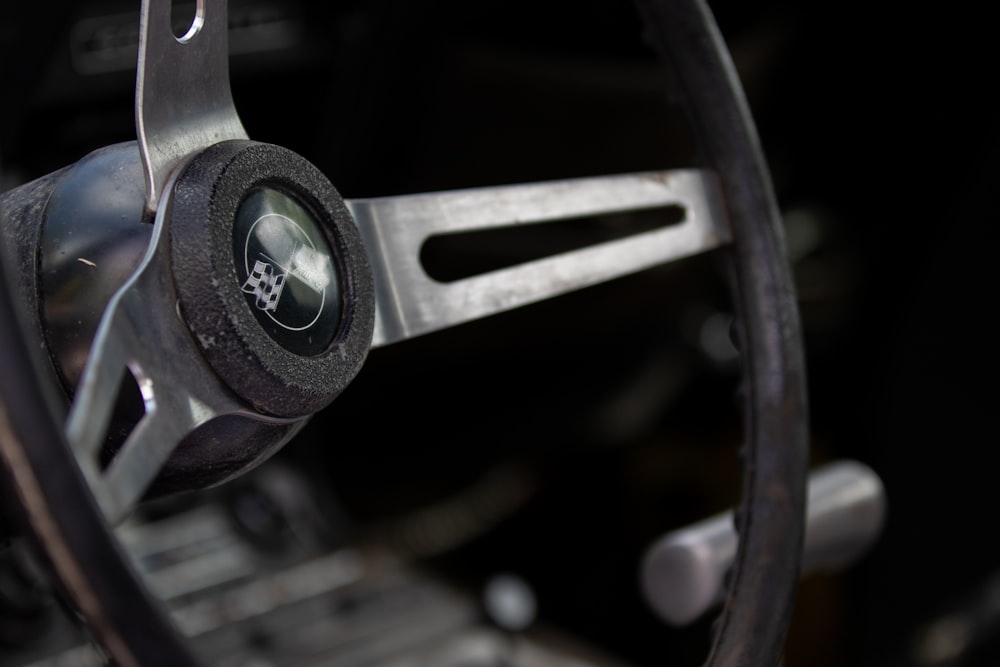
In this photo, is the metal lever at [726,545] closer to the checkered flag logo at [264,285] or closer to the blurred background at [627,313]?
the checkered flag logo at [264,285]

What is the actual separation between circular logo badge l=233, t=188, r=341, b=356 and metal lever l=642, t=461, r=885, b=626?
1.03 ft

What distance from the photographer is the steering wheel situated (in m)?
0.36

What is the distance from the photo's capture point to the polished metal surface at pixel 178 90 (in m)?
0.49

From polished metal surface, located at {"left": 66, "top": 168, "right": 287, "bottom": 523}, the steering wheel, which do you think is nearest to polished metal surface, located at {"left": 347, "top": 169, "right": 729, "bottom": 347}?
the steering wheel

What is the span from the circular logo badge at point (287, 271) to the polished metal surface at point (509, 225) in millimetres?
52

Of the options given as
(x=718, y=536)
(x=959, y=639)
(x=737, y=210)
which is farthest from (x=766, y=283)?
(x=959, y=639)

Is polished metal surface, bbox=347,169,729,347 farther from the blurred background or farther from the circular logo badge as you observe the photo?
the blurred background

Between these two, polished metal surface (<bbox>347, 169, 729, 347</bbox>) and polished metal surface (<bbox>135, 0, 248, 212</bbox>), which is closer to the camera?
polished metal surface (<bbox>135, 0, 248, 212</bbox>)

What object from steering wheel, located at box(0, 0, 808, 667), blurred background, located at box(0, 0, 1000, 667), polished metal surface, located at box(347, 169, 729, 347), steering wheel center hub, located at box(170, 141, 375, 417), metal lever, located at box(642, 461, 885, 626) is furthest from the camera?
blurred background, located at box(0, 0, 1000, 667)

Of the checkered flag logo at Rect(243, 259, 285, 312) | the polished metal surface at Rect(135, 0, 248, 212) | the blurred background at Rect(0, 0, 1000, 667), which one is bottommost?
the blurred background at Rect(0, 0, 1000, 667)

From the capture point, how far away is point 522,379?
1744mm

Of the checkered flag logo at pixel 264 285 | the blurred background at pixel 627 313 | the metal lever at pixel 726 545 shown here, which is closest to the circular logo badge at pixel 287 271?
the checkered flag logo at pixel 264 285

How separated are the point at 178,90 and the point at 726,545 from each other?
0.45 meters

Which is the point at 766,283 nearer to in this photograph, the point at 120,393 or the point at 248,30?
the point at 120,393
